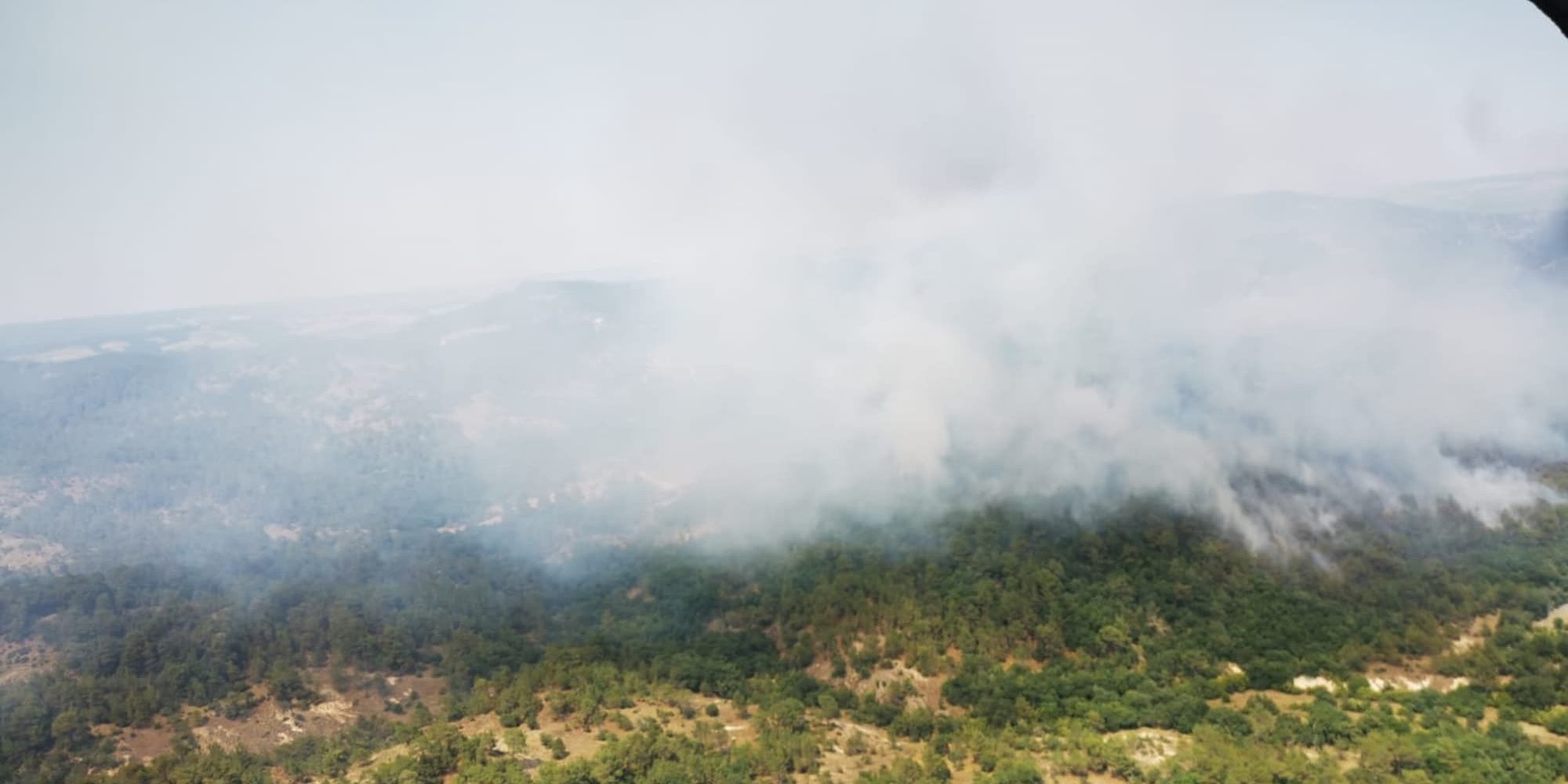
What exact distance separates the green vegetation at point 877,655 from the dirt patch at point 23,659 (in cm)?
142

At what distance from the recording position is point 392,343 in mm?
133750

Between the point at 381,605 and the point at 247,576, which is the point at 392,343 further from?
the point at 381,605

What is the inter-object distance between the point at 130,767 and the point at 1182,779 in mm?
52320

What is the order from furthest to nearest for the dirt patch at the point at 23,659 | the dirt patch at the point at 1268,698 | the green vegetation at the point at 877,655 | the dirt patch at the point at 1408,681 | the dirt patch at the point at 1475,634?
the dirt patch at the point at 23,659 < the dirt patch at the point at 1475,634 < the dirt patch at the point at 1408,681 < the dirt patch at the point at 1268,698 < the green vegetation at the point at 877,655

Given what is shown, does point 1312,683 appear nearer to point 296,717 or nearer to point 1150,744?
point 1150,744

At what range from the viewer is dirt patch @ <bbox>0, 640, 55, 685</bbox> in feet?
177

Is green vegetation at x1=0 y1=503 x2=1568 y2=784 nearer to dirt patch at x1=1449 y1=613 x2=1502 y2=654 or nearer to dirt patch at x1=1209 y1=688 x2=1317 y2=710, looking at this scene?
dirt patch at x1=1209 y1=688 x2=1317 y2=710

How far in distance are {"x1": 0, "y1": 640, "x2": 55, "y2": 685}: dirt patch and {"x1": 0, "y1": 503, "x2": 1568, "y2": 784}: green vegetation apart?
4.66ft

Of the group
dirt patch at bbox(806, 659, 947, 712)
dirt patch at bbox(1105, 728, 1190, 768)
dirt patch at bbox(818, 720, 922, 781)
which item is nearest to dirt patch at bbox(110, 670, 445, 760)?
dirt patch at bbox(806, 659, 947, 712)

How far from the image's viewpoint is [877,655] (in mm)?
53375

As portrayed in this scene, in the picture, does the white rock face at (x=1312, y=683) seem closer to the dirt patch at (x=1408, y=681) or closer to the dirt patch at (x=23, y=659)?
the dirt patch at (x=1408, y=681)

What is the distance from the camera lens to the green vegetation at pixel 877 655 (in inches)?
1515

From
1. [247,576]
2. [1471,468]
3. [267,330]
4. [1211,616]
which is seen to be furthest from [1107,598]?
[267,330]

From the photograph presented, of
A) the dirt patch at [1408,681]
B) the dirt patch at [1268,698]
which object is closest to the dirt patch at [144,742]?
the dirt patch at [1268,698]
